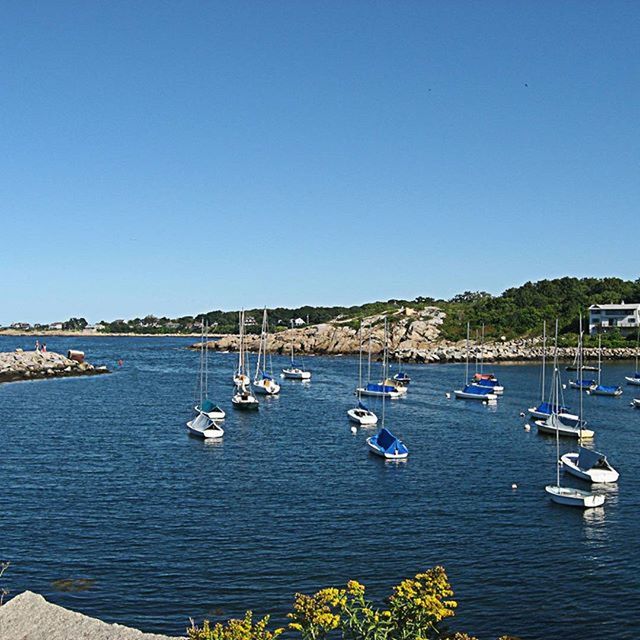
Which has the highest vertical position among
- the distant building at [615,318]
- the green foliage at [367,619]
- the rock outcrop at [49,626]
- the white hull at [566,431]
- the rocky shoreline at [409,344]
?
the distant building at [615,318]

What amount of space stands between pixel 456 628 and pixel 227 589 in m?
7.53

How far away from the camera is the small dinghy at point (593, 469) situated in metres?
40.1

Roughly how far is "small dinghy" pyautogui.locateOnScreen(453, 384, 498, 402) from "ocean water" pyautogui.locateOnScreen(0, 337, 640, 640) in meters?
16.6

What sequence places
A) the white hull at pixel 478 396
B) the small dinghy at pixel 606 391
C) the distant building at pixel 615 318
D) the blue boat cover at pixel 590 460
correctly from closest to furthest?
1. the blue boat cover at pixel 590 460
2. the white hull at pixel 478 396
3. the small dinghy at pixel 606 391
4. the distant building at pixel 615 318

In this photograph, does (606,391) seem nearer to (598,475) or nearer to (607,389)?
(607,389)

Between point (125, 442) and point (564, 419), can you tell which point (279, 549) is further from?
point (564, 419)

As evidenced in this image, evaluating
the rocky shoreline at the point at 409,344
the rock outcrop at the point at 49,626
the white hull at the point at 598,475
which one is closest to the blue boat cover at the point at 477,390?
the white hull at the point at 598,475

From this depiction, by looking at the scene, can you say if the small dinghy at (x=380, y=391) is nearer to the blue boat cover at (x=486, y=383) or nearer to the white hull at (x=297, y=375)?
the blue boat cover at (x=486, y=383)

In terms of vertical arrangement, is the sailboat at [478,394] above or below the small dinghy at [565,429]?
above

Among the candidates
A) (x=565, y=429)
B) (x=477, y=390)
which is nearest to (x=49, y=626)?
(x=565, y=429)

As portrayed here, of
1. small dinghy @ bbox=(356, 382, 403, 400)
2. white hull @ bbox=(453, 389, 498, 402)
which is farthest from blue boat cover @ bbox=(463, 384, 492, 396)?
small dinghy @ bbox=(356, 382, 403, 400)

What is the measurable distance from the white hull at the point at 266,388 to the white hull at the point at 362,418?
23416 millimetres

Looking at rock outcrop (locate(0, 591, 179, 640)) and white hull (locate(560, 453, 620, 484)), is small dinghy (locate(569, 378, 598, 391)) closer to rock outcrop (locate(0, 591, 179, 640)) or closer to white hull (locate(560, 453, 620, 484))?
white hull (locate(560, 453, 620, 484))

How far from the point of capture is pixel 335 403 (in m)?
78.4
